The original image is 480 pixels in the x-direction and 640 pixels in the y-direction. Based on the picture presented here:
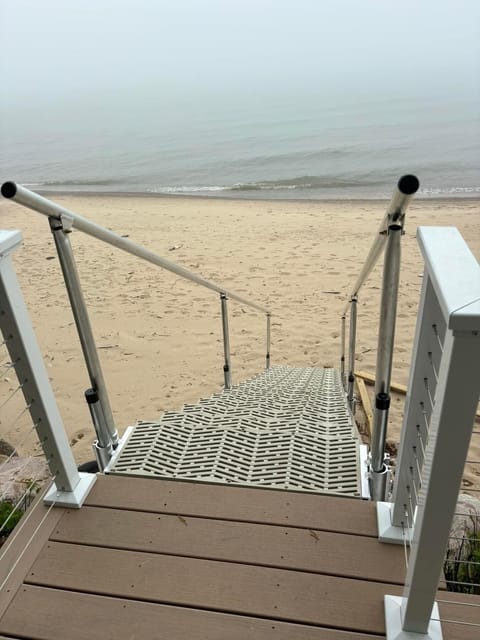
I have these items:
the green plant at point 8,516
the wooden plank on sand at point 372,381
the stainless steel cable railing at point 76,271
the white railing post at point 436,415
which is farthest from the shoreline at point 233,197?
the white railing post at point 436,415

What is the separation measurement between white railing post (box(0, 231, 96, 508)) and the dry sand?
473 millimetres

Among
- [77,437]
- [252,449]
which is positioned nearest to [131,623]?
[252,449]

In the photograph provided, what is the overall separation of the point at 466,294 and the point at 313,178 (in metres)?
21.6

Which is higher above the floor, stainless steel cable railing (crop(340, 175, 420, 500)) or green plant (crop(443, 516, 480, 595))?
stainless steel cable railing (crop(340, 175, 420, 500))

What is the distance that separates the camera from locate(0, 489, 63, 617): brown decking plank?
1.82 meters

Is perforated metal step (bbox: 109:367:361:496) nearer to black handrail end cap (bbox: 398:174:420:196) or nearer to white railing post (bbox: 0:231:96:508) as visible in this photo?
white railing post (bbox: 0:231:96:508)

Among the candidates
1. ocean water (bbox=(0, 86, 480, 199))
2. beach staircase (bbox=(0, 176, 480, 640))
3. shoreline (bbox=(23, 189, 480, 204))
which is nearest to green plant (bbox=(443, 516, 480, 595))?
beach staircase (bbox=(0, 176, 480, 640))

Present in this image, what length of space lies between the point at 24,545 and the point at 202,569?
67cm

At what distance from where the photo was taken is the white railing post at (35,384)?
1.74 meters

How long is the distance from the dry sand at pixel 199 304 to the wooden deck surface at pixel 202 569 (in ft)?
2.35

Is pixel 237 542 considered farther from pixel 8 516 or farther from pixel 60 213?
pixel 60 213

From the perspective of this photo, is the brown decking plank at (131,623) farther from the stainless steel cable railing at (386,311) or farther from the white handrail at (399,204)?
the white handrail at (399,204)

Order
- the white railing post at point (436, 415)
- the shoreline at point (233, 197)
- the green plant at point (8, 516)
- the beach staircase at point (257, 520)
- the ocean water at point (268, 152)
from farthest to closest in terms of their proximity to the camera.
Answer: the ocean water at point (268, 152) < the shoreline at point (233, 197) < the green plant at point (8, 516) < the beach staircase at point (257, 520) < the white railing post at point (436, 415)

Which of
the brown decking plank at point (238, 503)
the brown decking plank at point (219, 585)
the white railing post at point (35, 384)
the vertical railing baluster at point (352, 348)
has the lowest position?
the vertical railing baluster at point (352, 348)
